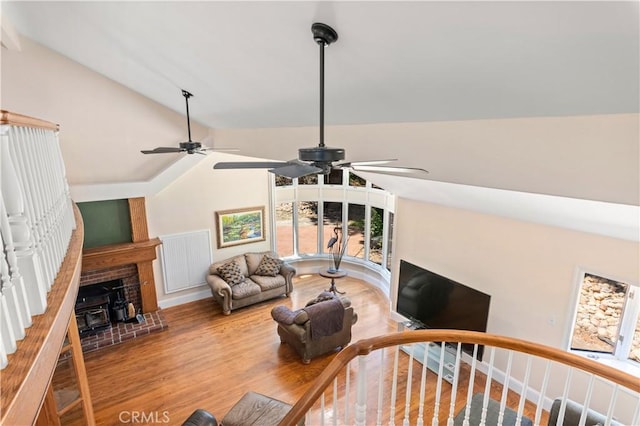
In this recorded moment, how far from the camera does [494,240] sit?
446 cm

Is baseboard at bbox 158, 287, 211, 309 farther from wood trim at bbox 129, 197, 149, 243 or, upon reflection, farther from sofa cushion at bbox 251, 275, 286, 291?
wood trim at bbox 129, 197, 149, 243

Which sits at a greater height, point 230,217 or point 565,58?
point 565,58

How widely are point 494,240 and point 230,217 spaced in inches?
198

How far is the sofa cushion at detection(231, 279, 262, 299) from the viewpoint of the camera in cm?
638

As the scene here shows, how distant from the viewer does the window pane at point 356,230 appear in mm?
7910

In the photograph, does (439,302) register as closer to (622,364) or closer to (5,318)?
(622,364)

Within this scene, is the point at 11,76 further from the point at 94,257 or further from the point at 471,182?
the point at 471,182

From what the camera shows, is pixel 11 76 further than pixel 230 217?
No

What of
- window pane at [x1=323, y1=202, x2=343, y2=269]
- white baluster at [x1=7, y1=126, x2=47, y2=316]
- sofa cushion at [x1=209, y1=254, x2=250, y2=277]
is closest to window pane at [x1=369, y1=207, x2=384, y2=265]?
window pane at [x1=323, y1=202, x2=343, y2=269]

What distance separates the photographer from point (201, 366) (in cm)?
497

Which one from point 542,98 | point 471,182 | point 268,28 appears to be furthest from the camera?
point 471,182

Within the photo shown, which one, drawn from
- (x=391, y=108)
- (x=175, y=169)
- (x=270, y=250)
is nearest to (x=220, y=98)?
(x=391, y=108)

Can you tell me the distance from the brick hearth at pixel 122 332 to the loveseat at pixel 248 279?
1096 mm
